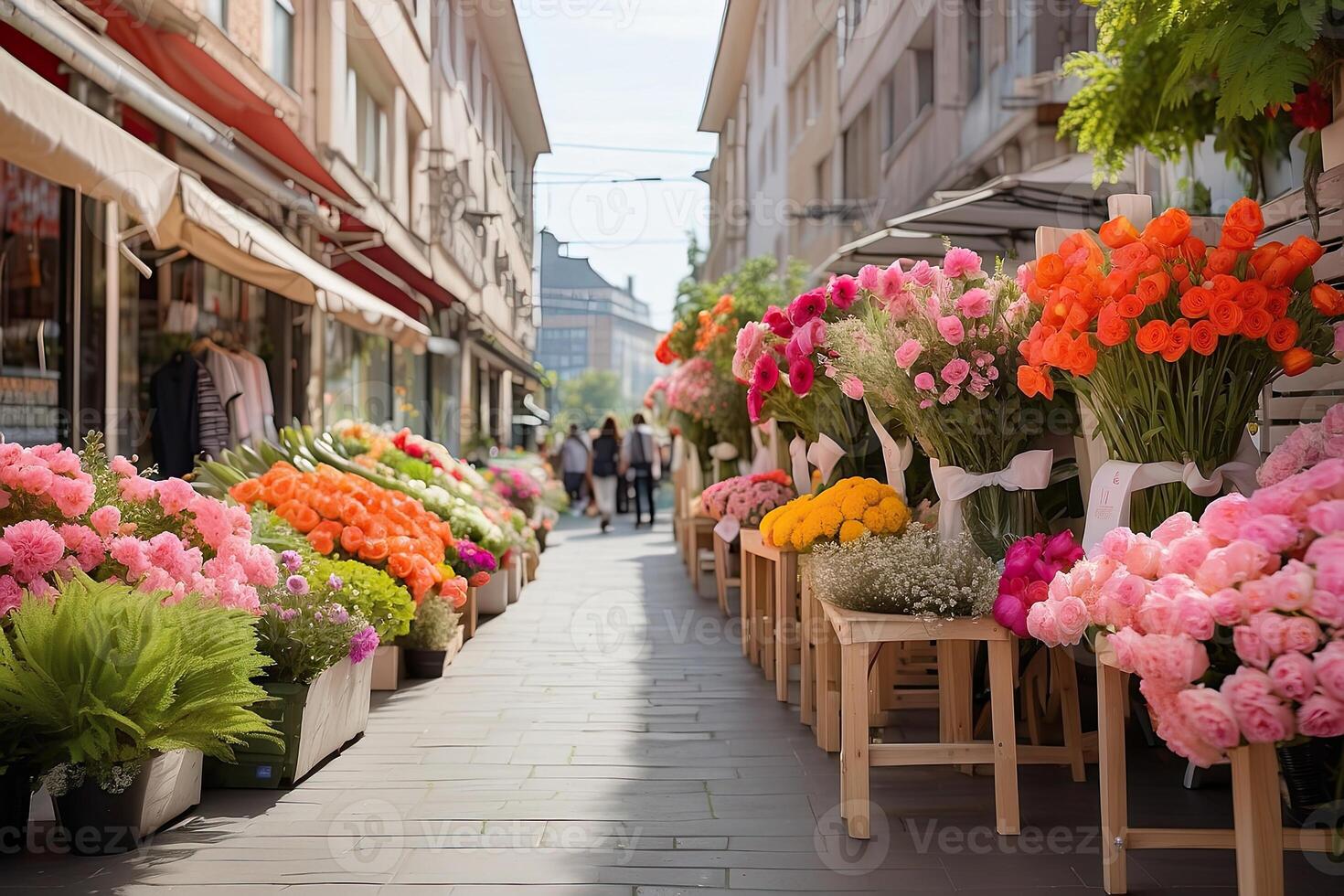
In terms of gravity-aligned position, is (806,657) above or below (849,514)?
below

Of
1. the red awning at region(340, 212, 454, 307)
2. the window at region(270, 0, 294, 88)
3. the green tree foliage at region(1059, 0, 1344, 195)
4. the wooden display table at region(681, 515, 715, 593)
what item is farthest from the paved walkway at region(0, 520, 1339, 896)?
the window at region(270, 0, 294, 88)

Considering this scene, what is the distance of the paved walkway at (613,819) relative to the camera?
11.1 feet

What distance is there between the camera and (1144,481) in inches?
144

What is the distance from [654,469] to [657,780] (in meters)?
15.9

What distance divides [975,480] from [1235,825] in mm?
1713

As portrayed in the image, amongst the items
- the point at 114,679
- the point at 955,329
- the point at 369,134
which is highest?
the point at 369,134

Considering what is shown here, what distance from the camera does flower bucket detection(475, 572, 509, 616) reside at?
911 cm

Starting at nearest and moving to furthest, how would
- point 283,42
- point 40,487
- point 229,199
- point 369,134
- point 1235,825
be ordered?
point 1235,825
point 40,487
point 229,199
point 283,42
point 369,134

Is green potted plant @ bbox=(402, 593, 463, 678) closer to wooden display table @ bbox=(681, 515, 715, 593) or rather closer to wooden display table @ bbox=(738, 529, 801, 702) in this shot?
wooden display table @ bbox=(738, 529, 801, 702)

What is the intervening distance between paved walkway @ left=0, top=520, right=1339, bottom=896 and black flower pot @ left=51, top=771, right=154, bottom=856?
7 centimetres

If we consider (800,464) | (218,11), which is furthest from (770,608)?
(218,11)

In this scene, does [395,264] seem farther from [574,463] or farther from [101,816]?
[101,816]

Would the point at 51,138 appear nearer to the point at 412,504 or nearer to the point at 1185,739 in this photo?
the point at 412,504

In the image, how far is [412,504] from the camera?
269 inches
